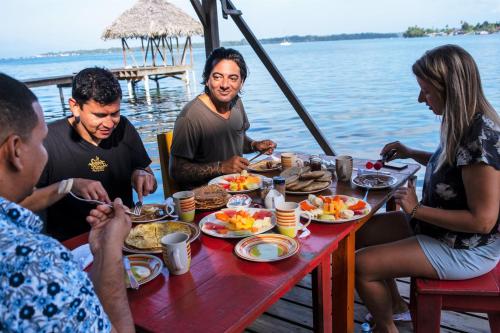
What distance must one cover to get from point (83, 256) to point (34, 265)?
86cm

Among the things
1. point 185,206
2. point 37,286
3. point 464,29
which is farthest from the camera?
point 464,29

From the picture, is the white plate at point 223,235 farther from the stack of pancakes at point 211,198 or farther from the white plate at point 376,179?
the white plate at point 376,179

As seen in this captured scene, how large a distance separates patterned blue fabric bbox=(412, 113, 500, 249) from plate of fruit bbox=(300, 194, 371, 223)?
0.35 metres

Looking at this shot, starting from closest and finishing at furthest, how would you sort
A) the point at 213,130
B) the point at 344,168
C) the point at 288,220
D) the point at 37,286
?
the point at 37,286, the point at 288,220, the point at 344,168, the point at 213,130

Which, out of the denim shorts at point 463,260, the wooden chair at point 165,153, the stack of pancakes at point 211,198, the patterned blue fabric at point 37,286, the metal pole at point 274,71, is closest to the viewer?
the patterned blue fabric at point 37,286

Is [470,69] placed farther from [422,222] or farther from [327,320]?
[327,320]

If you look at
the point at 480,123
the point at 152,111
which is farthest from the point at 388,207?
the point at 152,111

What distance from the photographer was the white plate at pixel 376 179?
7.55 feet

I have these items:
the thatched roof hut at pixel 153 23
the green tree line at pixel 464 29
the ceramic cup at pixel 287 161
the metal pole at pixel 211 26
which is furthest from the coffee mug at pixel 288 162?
the green tree line at pixel 464 29

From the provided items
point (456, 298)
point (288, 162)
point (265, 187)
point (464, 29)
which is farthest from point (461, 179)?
point (464, 29)

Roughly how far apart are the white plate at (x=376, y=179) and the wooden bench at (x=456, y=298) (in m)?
0.60

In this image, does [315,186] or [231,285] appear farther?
[315,186]

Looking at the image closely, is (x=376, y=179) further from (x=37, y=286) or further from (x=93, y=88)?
(x=37, y=286)

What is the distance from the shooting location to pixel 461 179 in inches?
73.6
